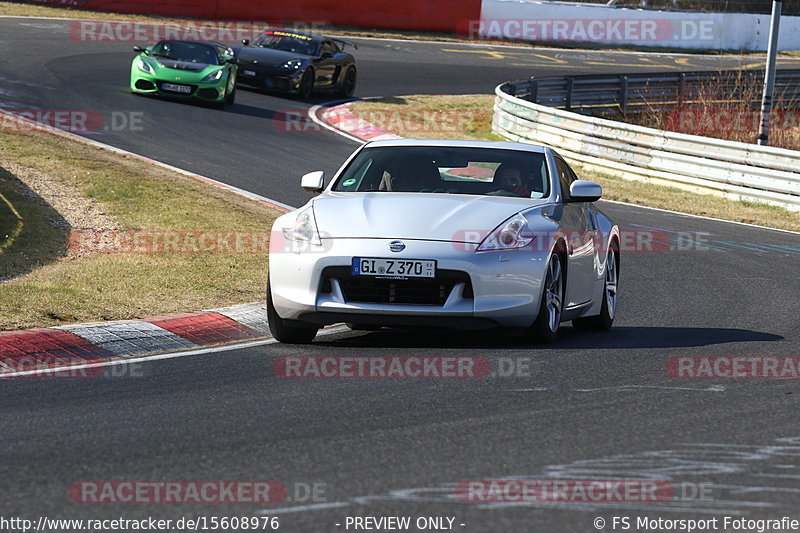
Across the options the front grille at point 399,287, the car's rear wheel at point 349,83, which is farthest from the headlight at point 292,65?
the front grille at point 399,287

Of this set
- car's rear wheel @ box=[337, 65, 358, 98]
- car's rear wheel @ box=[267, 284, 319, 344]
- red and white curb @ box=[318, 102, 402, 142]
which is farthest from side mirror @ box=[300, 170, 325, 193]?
car's rear wheel @ box=[337, 65, 358, 98]

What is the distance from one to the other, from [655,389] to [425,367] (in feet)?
4.62

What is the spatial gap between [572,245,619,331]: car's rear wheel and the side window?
74 cm

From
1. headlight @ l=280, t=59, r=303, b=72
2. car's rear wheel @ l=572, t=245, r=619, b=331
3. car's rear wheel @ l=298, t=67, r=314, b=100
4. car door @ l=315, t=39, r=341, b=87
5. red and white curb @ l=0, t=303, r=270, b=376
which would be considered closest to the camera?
red and white curb @ l=0, t=303, r=270, b=376

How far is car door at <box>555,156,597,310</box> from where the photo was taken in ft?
30.6

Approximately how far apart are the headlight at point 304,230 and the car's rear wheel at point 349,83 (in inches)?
888

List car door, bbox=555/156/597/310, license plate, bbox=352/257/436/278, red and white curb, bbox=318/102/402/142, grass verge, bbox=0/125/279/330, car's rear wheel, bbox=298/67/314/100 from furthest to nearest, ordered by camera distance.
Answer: car's rear wheel, bbox=298/67/314/100 < red and white curb, bbox=318/102/402/142 < grass verge, bbox=0/125/279/330 < car door, bbox=555/156/597/310 < license plate, bbox=352/257/436/278

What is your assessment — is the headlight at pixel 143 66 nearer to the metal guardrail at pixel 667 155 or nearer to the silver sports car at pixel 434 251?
the metal guardrail at pixel 667 155

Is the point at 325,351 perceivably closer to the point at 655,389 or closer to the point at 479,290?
the point at 479,290

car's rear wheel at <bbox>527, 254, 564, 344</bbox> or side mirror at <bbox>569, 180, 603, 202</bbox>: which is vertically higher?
side mirror at <bbox>569, 180, 603, 202</bbox>

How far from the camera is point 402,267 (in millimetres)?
8281

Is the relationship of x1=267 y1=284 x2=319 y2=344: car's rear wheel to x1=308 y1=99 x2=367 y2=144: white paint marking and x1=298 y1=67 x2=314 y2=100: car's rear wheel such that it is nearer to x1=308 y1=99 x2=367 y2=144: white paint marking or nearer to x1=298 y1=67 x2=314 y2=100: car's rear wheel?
x1=308 y1=99 x2=367 y2=144: white paint marking

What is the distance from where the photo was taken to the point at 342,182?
32.3 feet

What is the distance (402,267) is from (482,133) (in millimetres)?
20882
